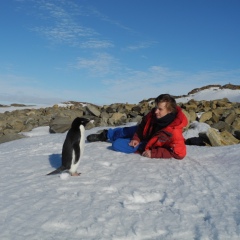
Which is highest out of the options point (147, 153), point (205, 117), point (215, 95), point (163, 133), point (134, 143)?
point (215, 95)

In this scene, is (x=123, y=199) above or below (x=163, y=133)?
below

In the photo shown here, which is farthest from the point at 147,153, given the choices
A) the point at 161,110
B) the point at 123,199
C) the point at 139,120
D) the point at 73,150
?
the point at 139,120

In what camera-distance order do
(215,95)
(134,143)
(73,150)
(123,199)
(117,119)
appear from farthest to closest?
1. (215,95)
2. (117,119)
3. (134,143)
4. (73,150)
5. (123,199)

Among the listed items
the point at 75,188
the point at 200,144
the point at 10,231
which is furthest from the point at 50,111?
the point at 10,231

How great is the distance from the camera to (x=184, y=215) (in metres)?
2.34

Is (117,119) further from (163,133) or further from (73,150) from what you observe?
(73,150)

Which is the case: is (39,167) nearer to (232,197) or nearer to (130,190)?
(130,190)

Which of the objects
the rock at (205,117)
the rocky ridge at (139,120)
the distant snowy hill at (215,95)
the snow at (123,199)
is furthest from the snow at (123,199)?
the distant snowy hill at (215,95)

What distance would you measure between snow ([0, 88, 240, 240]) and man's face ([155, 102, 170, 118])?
59cm

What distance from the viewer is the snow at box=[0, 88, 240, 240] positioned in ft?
6.93

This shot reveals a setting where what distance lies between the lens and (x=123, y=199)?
2.69 m

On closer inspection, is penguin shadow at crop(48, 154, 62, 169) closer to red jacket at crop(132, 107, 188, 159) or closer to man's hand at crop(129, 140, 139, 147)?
man's hand at crop(129, 140, 139, 147)

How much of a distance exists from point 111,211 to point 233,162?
217 centimetres

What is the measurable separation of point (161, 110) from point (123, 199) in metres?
1.87
